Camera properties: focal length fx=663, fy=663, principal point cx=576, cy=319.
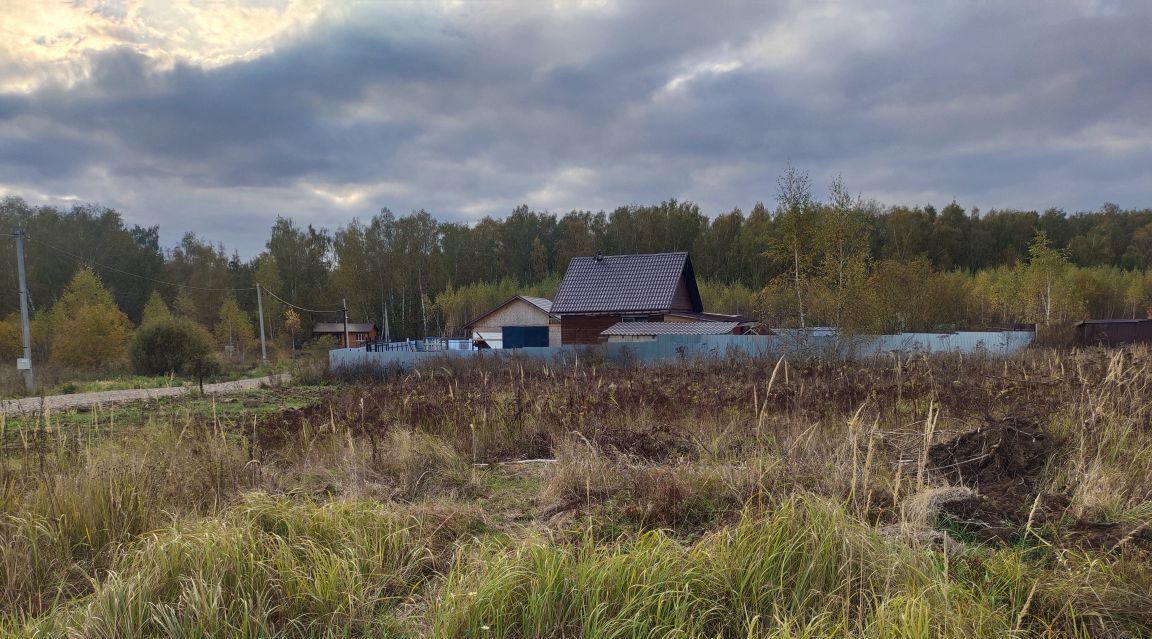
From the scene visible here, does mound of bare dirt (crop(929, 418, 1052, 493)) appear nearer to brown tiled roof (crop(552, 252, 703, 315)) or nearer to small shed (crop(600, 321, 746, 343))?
small shed (crop(600, 321, 746, 343))

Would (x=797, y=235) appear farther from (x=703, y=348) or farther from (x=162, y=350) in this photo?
(x=162, y=350)

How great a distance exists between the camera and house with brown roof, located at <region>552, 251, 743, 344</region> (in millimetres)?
28531

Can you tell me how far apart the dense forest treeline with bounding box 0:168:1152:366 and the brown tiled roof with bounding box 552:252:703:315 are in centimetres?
1467

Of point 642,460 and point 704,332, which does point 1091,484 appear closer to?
point 642,460

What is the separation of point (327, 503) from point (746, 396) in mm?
5073

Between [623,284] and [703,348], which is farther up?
[623,284]

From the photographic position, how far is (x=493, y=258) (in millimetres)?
66625

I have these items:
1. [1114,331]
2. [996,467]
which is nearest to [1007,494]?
[996,467]

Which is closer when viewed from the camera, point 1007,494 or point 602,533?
point 602,533

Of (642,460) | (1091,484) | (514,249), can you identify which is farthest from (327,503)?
(514,249)

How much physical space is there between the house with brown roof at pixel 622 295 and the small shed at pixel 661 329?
1157 mm

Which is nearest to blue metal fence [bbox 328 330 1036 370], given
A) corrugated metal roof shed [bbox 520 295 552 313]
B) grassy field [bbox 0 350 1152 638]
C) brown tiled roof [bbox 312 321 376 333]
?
grassy field [bbox 0 350 1152 638]

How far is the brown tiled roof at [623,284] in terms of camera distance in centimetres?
2858

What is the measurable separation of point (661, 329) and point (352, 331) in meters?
47.2
